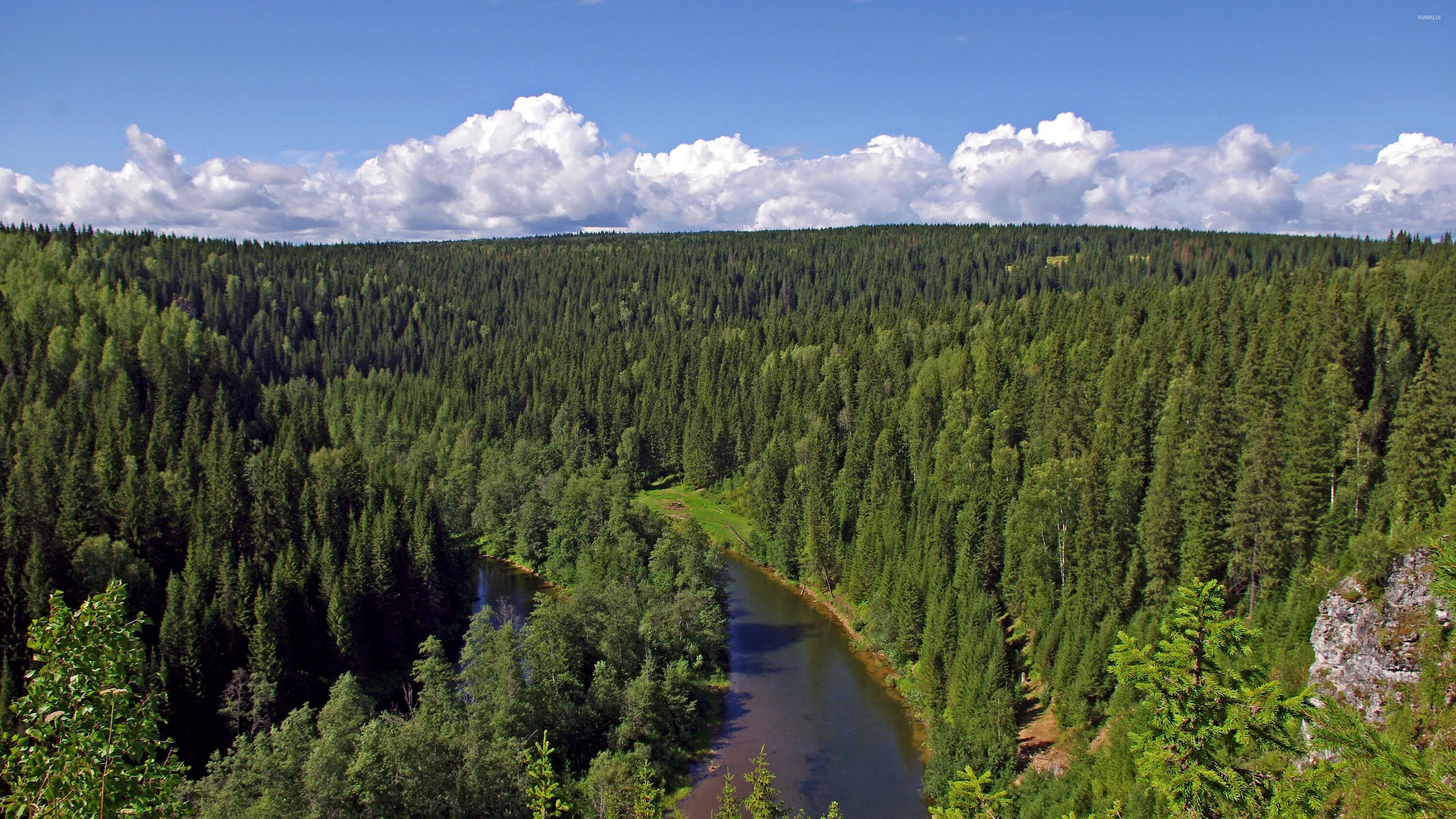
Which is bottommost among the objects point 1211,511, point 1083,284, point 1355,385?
point 1211,511

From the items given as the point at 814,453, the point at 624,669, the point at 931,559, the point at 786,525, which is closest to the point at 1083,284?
the point at 814,453

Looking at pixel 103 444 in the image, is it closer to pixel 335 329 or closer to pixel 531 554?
pixel 531 554

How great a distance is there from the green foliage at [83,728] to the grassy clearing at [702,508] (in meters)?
86.9

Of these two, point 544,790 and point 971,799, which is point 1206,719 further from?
point 544,790

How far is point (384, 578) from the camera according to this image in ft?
Answer: 211

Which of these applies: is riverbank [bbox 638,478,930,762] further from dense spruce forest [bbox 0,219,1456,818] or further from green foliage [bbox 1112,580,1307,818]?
green foliage [bbox 1112,580,1307,818]

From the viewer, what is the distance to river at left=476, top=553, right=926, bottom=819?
44562 millimetres

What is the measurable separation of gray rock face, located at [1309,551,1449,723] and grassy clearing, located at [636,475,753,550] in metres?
65.9

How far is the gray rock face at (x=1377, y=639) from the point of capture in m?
30.6

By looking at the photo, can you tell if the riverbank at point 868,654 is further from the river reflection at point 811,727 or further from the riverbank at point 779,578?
the river reflection at point 811,727

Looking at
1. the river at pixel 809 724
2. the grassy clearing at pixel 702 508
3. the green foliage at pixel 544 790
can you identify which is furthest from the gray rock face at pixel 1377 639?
the grassy clearing at pixel 702 508

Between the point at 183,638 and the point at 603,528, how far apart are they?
3153cm

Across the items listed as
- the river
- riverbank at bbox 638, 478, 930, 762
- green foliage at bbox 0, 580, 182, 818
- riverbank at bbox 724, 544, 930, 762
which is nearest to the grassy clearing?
riverbank at bbox 638, 478, 930, 762

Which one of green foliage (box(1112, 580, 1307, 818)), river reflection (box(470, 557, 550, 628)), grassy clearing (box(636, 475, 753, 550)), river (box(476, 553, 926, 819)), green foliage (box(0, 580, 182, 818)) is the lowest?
river reflection (box(470, 557, 550, 628))
